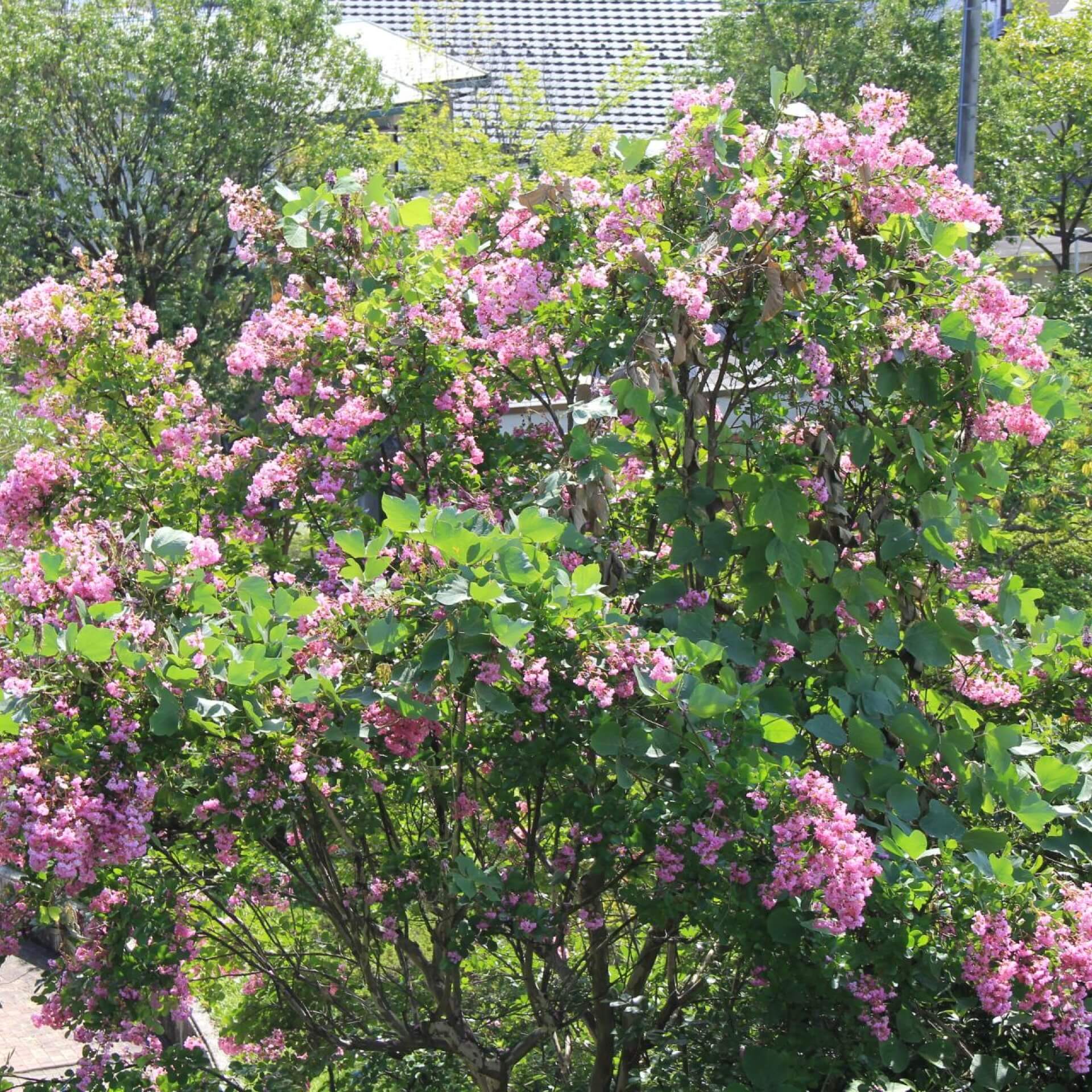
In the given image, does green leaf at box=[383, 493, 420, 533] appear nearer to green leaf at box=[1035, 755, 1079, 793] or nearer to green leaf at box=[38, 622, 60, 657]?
green leaf at box=[38, 622, 60, 657]

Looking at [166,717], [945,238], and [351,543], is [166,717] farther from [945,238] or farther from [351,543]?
[945,238]

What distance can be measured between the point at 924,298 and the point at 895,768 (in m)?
1.07

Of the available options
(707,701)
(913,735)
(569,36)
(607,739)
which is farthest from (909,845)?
(569,36)

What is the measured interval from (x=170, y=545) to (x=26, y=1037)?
599 centimetres

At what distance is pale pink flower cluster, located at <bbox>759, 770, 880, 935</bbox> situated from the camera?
244 centimetres

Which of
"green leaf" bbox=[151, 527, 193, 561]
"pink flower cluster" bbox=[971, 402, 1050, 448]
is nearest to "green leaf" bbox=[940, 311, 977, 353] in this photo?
"pink flower cluster" bbox=[971, 402, 1050, 448]

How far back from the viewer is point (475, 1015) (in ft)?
13.9

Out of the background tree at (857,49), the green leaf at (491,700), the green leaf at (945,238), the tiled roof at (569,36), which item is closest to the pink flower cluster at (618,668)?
the green leaf at (491,700)

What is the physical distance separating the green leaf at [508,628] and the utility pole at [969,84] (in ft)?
21.7

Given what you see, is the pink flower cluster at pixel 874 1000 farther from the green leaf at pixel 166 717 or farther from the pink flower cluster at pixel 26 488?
the pink flower cluster at pixel 26 488

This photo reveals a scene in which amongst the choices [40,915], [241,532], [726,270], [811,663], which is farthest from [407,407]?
[40,915]

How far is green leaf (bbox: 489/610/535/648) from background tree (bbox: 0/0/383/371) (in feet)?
47.8

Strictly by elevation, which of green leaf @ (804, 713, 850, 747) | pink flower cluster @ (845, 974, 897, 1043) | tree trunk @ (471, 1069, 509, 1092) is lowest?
tree trunk @ (471, 1069, 509, 1092)

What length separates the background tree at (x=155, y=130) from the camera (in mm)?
16281
